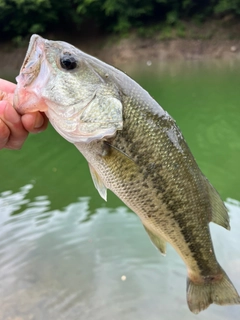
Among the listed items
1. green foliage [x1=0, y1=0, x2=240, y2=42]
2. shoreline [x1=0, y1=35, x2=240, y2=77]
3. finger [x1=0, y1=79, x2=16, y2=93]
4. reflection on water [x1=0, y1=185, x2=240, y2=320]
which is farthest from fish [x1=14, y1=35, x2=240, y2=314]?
green foliage [x1=0, y1=0, x2=240, y2=42]

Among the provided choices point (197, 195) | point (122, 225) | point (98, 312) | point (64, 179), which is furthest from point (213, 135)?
point (197, 195)

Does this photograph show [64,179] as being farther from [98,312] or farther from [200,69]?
[200,69]

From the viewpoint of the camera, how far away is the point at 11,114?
201 centimetres

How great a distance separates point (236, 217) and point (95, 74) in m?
4.31

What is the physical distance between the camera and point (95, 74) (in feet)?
6.46

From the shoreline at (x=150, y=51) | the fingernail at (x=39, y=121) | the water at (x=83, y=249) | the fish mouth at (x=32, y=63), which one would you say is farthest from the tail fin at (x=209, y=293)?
the shoreline at (x=150, y=51)

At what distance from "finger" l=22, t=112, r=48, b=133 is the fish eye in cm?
32

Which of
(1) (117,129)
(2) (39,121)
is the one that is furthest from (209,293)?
(2) (39,121)

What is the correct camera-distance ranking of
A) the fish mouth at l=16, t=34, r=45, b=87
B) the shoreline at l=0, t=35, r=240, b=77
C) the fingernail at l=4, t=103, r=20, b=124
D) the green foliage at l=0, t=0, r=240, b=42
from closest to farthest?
the fish mouth at l=16, t=34, r=45, b=87 → the fingernail at l=4, t=103, r=20, b=124 → the shoreline at l=0, t=35, r=240, b=77 → the green foliage at l=0, t=0, r=240, b=42

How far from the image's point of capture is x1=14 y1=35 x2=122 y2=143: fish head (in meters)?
1.86

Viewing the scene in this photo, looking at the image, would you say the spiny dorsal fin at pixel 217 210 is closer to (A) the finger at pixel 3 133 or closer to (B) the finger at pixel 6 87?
(A) the finger at pixel 3 133

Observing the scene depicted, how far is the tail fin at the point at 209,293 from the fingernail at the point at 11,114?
150 centimetres

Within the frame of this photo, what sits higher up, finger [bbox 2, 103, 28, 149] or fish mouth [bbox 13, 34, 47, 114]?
fish mouth [bbox 13, 34, 47, 114]

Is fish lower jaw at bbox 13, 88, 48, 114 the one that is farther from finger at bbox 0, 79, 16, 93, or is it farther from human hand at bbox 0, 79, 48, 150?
finger at bbox 0, 79, 16, 93
